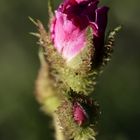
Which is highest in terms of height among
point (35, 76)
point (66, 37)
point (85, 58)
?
point (66, 37)

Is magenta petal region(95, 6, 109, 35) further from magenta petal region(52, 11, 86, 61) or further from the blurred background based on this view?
the blurred background

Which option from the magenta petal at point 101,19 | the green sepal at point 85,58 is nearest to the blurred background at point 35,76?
the green sepal at point 85,58

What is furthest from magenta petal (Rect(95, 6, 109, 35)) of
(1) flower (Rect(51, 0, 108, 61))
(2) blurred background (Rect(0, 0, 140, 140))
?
(2) blurred background (Rect(0, 0, 140, 140))

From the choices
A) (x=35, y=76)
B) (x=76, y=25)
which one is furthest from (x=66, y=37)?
(x=35, y=76)

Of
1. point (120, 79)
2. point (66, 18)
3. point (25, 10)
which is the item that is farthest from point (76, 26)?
point (25, 10)

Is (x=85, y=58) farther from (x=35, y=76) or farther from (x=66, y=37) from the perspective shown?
(x=35, y=76)

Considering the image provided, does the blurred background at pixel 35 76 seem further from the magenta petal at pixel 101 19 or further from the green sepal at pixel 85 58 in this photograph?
the magenta petal at pixel 101 19
